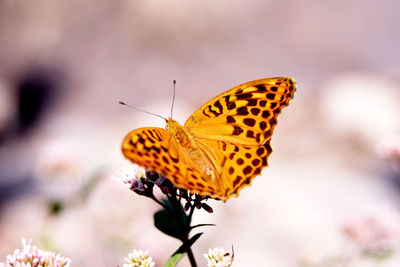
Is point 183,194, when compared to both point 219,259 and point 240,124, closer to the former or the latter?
point 219,259

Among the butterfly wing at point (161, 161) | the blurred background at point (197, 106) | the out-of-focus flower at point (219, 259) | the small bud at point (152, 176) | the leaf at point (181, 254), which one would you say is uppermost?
the butterfly wing at point (161, 161)

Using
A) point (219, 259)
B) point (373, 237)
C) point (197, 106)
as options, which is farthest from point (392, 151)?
point (197, 106)

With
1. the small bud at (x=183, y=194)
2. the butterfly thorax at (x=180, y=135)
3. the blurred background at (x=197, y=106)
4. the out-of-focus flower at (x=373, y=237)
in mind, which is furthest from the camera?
the blurred background at (x=197, y=106)

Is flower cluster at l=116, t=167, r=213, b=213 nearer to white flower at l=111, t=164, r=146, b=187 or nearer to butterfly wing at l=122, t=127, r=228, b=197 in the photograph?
white flower at l=111, t=164, r=146, b=187

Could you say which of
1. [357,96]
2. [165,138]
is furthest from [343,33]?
[165,138]

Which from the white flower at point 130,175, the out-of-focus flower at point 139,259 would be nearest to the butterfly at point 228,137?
the white flower at point 130,175

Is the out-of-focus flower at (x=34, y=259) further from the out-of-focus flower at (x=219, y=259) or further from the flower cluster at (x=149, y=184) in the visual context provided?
the out-of-focus flower at (x=219, y=259)
